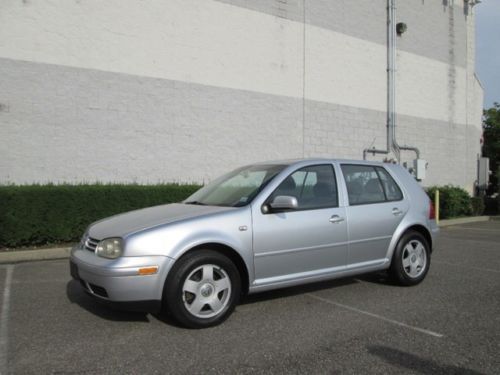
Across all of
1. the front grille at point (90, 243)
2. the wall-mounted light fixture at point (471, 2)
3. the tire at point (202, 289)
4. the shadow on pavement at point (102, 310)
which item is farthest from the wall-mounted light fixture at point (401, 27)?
the front grille at point (90, 243)

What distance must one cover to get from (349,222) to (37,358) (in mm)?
3263

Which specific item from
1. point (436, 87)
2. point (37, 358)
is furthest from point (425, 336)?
point (436, 87)

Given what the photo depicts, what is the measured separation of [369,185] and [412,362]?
255 cm

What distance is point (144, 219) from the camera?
14.0 ft

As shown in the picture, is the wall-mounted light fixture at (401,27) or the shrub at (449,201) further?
the wall-mounted light fixture at (401,27)

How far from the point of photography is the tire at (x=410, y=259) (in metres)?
5.45

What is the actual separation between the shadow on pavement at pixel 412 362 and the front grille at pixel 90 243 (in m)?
2.58

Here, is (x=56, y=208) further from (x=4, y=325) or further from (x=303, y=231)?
(x=303, y=231)

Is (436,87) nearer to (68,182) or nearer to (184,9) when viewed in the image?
(184,9)

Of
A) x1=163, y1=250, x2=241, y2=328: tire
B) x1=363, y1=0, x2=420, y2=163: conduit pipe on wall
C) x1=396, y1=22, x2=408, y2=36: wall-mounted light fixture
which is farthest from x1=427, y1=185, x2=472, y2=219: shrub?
x1=163, y1=250, x2=241, y2=328: tire

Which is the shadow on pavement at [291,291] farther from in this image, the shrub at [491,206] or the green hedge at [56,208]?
the shrub at [491,206]

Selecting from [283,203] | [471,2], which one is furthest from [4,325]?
[471,2]

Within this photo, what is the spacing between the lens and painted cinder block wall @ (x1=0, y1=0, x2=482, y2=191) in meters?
9.66

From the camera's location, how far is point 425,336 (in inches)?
150
